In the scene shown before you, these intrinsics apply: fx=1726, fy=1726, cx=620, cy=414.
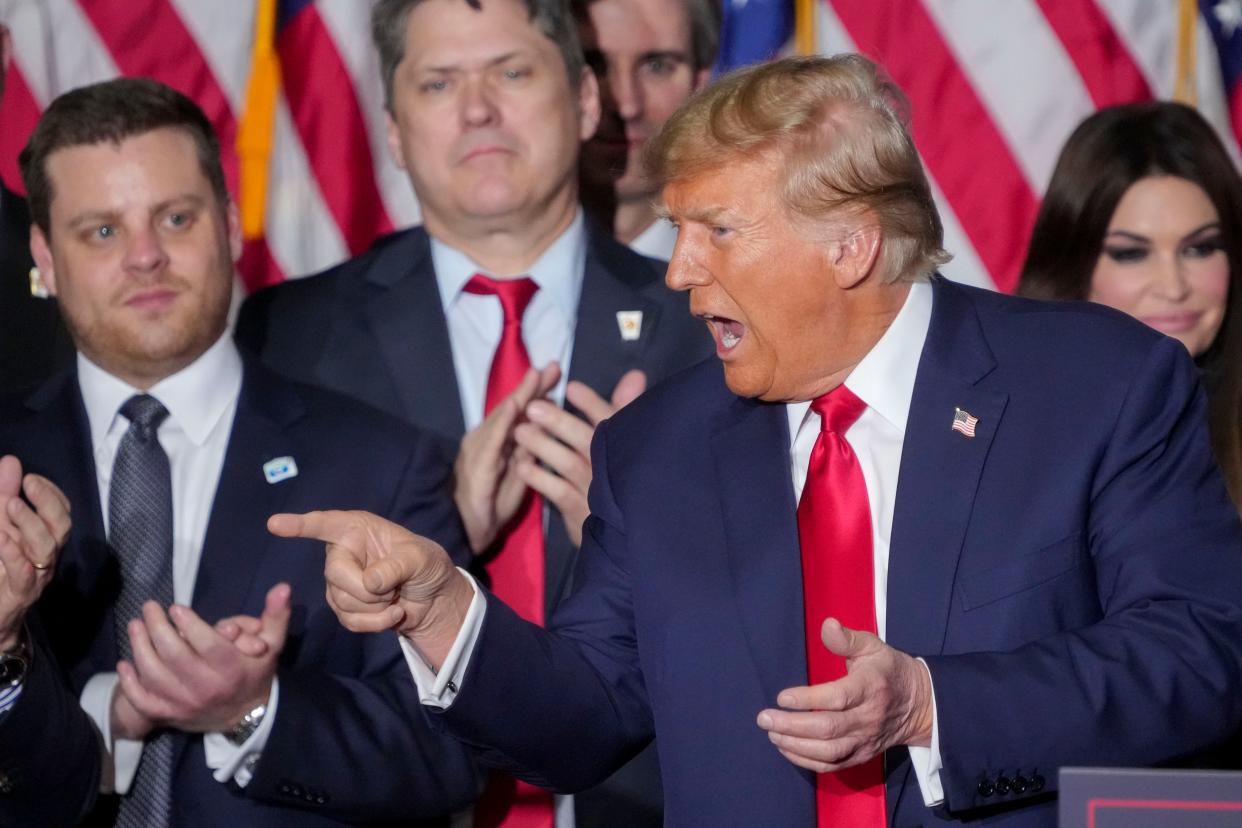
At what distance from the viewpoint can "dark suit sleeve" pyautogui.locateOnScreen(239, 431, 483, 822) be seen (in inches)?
107

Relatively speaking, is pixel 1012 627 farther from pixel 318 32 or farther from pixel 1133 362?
pixel 318 32

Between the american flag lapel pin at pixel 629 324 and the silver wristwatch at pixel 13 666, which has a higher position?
the american flag lapel pin at pixel 629 324

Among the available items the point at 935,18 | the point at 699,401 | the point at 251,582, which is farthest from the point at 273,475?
the point at 935,18

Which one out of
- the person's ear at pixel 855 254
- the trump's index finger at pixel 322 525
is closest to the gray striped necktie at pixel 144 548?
the trump's index finger at pixel 322 525

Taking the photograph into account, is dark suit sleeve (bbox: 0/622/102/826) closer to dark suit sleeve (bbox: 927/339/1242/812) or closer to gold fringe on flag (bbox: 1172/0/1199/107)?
dark suit sleeve (bbox: 927/339/1242/812)

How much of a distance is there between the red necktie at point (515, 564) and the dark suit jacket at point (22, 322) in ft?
3.04

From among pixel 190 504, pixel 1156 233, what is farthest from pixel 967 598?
pixel 1156 233

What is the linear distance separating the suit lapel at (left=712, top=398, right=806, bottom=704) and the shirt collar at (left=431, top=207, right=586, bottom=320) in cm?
109

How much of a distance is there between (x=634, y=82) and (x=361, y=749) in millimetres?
1646

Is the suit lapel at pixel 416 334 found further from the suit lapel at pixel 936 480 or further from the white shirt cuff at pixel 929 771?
the white shirt cuff at pixel 929 771

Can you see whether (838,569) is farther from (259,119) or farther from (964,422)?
(259,119)

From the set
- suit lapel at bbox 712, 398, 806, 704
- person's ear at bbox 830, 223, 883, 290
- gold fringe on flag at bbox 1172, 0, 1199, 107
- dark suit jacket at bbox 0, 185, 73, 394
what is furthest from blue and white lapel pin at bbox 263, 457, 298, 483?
gold fringe on flag at bbox 1172, 0, 1199, 107

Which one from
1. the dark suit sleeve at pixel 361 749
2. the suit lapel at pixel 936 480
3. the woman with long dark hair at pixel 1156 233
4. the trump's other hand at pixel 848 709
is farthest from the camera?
the woman with long dark hair at pixel 1156 233

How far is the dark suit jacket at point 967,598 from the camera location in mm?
1985
